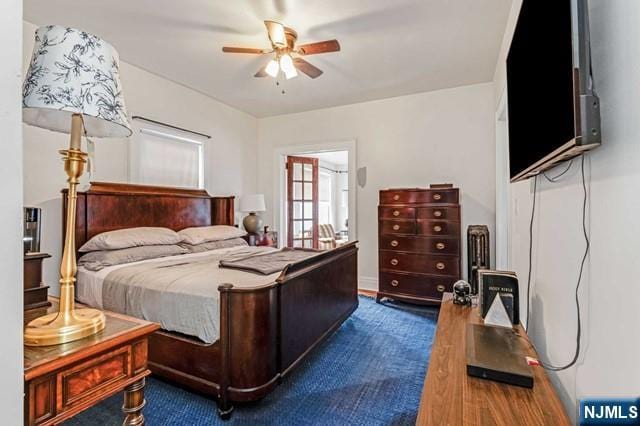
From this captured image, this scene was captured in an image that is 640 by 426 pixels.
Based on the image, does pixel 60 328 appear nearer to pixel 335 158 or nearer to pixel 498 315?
pixel 498 315

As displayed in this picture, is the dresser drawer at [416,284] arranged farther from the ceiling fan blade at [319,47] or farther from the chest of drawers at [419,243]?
the ceiling fan blade at [319,47]

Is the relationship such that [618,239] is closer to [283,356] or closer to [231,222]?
[283,356]

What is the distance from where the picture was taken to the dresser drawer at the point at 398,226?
141 inches

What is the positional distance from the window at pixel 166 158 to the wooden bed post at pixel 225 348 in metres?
2.36

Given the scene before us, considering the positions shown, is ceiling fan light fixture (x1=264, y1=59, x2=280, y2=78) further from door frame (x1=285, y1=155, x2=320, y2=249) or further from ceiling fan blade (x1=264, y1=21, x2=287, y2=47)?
door frame (x1=285, y1=155, x2=320, y2=249)

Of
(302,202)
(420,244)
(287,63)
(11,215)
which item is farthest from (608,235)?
(302,202)

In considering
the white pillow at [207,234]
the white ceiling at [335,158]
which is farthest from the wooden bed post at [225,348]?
the white ceiling at [335,158]

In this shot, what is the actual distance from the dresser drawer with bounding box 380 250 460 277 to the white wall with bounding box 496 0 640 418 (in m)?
2.32

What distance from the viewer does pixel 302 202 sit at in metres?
5.50

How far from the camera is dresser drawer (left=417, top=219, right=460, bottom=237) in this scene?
3404 millimetres

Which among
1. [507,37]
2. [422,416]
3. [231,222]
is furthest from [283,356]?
[507,37]

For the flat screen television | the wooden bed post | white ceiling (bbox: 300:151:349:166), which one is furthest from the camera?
white ceiling (bbox: 300:151:349:166)

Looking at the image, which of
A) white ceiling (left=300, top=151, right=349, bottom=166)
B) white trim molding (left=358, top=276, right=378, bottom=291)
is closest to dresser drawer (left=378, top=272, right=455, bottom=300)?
white trim molding (left=358, top=276, right=378, bottom=291)

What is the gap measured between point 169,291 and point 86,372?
104 centimetres
